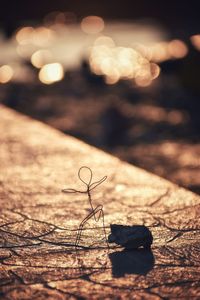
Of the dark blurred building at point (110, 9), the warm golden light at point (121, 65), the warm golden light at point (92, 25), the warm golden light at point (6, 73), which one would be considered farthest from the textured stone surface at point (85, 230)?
the dark blurred building at point (110, 9)

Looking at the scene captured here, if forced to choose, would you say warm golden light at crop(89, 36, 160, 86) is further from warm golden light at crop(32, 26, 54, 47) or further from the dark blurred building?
the dark blurred building

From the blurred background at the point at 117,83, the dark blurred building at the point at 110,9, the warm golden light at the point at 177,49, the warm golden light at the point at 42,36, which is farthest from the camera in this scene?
the dark blurred building at the point at 110,9

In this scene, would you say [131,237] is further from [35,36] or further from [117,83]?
[35,36]

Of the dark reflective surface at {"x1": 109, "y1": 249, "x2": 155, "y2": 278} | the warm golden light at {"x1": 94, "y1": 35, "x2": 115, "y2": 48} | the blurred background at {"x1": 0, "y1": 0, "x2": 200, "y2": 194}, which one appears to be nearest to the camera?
the dark reflective surface at {"x1": 109, "y1": 249, "x2": 155, "y2": 278}

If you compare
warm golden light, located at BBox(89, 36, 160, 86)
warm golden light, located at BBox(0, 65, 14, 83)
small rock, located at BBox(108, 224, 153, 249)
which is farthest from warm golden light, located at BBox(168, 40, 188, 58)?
small rock, located at BBox(108, 224, 153, 249)

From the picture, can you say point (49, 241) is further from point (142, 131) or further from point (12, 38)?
point (12, 38)

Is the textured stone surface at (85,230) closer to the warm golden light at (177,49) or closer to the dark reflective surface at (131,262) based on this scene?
the dark reflective surface at (131,262)

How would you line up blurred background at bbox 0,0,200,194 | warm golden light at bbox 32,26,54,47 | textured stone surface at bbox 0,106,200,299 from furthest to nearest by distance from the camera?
warm golden light at bbox 32,26,54,47, blurred background at bbox 0,0,200,194, textured stone surface at bbox 0,106,200,299

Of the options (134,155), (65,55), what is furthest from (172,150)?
(65,55)
